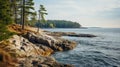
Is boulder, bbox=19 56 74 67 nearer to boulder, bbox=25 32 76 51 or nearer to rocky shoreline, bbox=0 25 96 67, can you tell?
rocky shoreline, bbox=0 25 96 67

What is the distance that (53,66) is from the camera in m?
26.8

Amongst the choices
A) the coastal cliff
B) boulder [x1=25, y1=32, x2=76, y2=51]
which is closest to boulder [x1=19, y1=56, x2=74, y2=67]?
the coastal cliff

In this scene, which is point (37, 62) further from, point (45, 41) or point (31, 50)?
point (45, 41)

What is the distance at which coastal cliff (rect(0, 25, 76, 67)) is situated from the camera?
26078 mm

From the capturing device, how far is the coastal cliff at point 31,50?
26078mm

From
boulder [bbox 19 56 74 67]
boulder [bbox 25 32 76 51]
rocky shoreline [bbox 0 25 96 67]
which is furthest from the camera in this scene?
boulder [bbox 25 32 76 51]

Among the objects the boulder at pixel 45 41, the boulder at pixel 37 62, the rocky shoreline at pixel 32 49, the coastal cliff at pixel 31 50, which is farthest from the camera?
the boulder at pixel 45 41

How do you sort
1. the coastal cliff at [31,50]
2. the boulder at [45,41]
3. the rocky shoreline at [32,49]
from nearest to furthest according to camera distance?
the coastal cliff at [31,50] < the rocky shoreline at [32,49] < the boulder at [45,41]

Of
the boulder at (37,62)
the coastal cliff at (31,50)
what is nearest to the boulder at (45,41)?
the coastal cliff at (31,50)

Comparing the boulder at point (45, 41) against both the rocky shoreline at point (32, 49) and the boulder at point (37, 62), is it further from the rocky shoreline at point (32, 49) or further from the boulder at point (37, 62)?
the boulder at point (37, 62)

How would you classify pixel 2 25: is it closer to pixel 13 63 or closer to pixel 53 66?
pixel 13 63

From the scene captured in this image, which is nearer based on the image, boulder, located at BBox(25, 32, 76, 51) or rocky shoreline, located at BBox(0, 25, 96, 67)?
rocky shoreline, located at BBox(0, 25, 96, 67)

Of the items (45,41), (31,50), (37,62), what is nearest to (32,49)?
(31,50)

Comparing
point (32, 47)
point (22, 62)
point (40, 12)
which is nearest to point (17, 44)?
point (32, 47)
